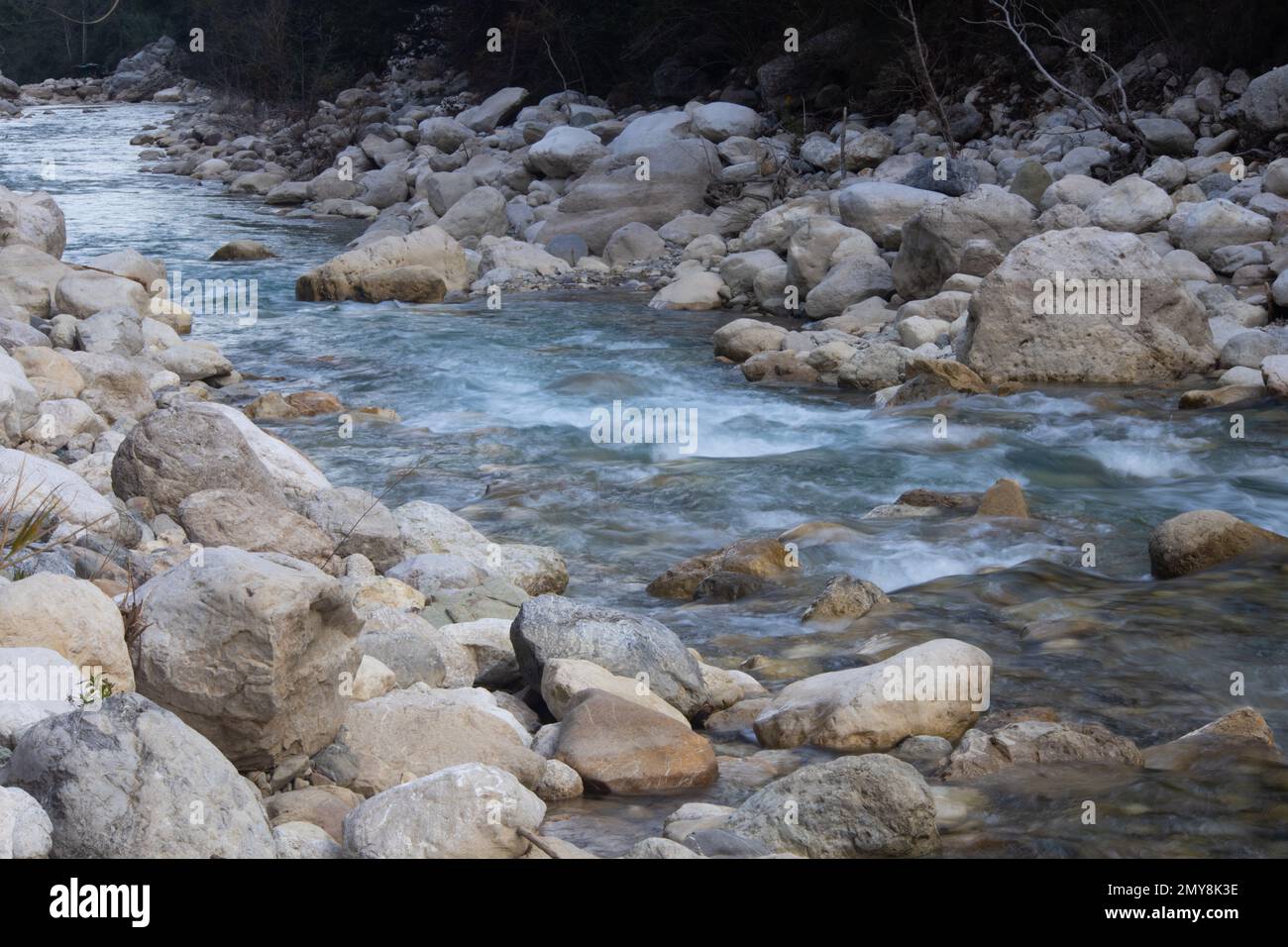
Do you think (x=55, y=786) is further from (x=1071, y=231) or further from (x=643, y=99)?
(x=643, y=99)

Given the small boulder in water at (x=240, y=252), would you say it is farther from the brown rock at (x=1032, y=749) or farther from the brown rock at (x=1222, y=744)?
the brown rock at (x=1222, y=744)

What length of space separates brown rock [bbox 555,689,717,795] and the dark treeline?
646cm

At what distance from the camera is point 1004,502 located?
6.84m

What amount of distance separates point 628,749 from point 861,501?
3.74 metres

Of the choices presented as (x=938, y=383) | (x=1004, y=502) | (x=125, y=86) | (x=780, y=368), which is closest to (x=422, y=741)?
(x=1004, y=502)

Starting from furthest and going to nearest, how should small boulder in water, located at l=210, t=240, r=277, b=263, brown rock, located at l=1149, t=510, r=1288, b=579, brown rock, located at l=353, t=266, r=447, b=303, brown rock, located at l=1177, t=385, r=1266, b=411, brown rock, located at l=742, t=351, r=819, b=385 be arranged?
small boulder in water, located at l=210, t=240, r=277, b=263, brown rock, located at l=353, t=266, r=447, b=303, brown rock, located at l=742, t=351, r=819, b=385, brown rock, located at l=1177, t=385, r=1266, b=411, brown rock, located at l=1149, t=510, r=1288, b=579

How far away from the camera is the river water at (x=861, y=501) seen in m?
3.76

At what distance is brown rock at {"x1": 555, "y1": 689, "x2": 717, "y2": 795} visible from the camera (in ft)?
12.5

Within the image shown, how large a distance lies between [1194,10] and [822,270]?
301 inches

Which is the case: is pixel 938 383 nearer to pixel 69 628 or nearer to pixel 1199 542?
pixel 1199 542

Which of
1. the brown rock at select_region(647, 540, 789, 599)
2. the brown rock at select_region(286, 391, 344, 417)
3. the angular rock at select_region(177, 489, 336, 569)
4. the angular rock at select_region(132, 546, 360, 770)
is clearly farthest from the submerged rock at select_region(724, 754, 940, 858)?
the brown rock at select_region(286, 391, 344, 417)

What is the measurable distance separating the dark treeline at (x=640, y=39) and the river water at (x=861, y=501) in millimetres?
3630

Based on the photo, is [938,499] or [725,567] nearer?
[725,567]

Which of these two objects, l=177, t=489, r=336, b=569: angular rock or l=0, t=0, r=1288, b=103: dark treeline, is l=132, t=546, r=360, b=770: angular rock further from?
l=0, t=0, r=1288, b=103: dark treeline
